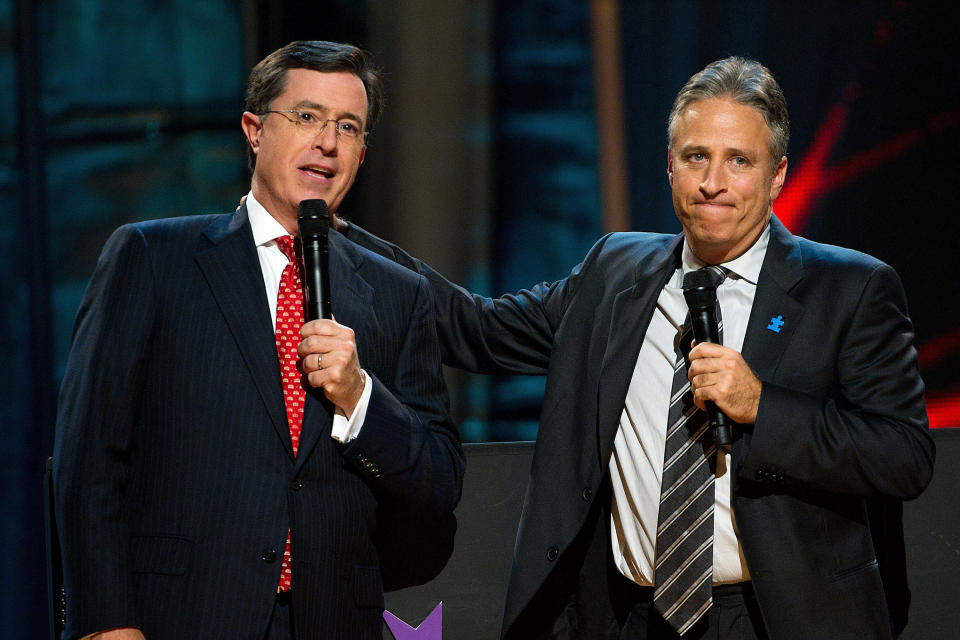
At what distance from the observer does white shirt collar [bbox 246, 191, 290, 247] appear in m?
2.00

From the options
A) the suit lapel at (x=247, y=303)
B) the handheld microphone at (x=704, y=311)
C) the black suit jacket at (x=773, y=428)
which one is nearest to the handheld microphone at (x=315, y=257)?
the suit lapel at (x=247, y=303)

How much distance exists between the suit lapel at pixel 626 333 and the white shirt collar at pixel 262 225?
755mm

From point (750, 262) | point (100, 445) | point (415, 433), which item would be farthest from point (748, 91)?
point (100, 445)

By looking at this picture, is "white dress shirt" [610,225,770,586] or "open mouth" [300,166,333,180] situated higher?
"open mouth" [300,166,333,180]

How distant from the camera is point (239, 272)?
1.91 metres

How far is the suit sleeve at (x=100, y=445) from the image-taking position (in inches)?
67.4

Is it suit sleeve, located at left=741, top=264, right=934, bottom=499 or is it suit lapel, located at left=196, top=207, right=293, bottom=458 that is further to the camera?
suit sleeve, located at left=741, top=264, right=934, bottom=499

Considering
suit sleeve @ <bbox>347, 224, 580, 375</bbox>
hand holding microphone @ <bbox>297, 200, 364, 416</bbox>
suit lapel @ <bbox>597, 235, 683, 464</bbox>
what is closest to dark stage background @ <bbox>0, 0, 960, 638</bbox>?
suit sleeve @ <bbox>347, 224, 580, 375</bbox>

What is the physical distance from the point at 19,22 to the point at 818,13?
2.25 metres

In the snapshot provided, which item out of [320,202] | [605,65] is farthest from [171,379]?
[605,65]

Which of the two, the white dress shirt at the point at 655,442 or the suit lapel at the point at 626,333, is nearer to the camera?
the white dress shirt at the point at 655,442

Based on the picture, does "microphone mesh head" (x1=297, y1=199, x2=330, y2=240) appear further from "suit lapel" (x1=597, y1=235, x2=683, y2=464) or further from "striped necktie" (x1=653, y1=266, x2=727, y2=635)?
"striped necktie" (x1=653, y1=266, x2=727, y2=635)

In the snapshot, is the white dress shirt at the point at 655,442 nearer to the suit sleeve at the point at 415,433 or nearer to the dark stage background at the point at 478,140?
the suit sleeve at the point at 415,433

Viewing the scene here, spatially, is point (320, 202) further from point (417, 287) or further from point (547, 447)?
point (547, 447)
